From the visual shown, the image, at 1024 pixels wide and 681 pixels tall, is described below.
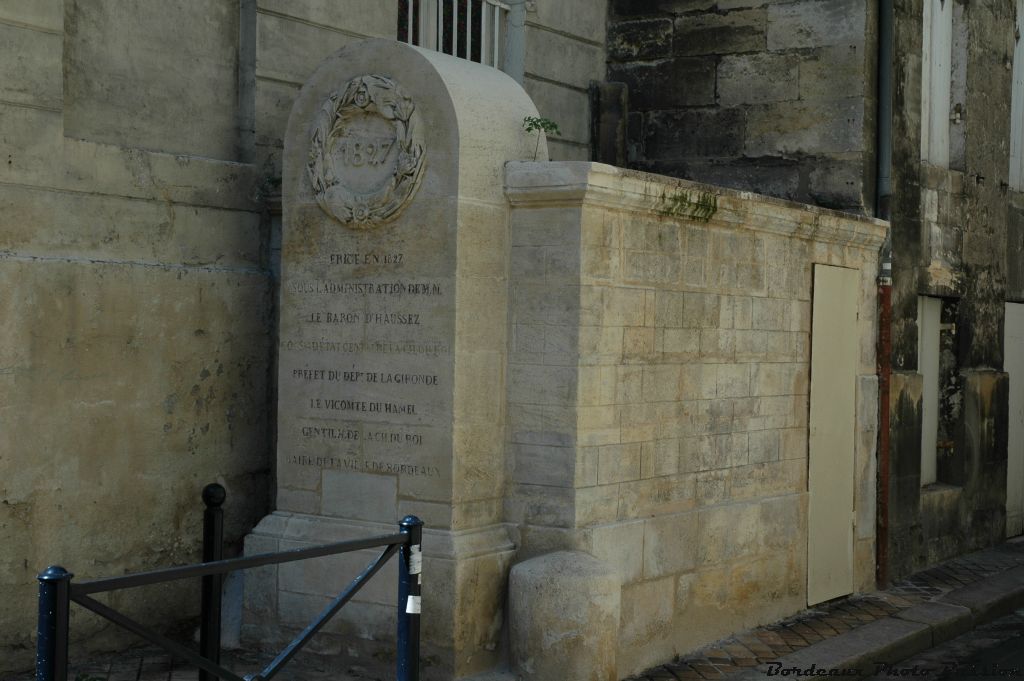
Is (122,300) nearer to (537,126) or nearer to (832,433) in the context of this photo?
(537,126)

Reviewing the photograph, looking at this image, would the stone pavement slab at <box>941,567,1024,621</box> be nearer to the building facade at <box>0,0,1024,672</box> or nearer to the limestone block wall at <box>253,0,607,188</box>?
the building facade at <box>0,0,1024,672</box>

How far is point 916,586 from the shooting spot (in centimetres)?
988

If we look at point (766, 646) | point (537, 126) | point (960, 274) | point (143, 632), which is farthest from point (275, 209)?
point (960, 274)

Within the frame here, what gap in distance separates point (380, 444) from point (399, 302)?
0.73 meters

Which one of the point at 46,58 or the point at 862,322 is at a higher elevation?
the point at 46,58

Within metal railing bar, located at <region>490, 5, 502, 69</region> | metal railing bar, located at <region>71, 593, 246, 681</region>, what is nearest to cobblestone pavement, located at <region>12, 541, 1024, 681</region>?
metal railing bar, located at <region>71, 593, 246, 681</region>

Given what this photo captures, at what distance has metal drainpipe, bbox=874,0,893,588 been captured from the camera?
9688mm

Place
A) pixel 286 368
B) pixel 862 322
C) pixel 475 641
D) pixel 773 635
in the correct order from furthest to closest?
1. pixel 862 322
2. pixel 773 635
3. pixel 286 368
4. pixel 475 641

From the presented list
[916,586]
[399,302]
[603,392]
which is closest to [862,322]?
[916,586]

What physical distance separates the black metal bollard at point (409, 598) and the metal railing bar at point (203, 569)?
0.05 meters

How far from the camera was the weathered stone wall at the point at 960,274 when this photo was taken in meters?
9.98

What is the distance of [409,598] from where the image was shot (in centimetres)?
513

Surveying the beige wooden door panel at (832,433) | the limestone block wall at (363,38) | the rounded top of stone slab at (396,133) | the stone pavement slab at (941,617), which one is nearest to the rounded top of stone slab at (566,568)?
the rounded top of stone slab at (396,133)

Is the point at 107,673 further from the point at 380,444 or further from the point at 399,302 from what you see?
the point at 399,302
